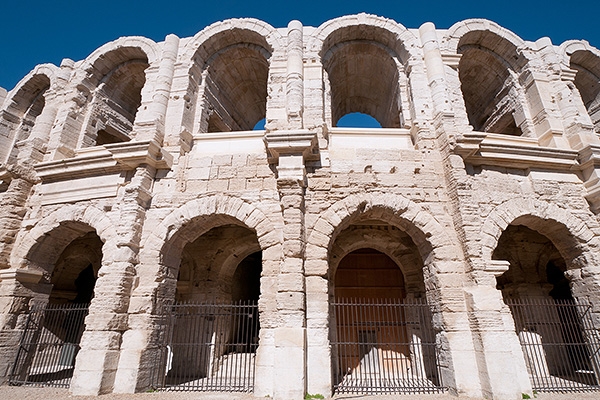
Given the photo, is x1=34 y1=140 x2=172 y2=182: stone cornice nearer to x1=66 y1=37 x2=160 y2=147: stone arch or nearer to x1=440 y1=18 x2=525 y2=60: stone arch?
x1=66 y1=37 x2=160 y2=147: stone arch

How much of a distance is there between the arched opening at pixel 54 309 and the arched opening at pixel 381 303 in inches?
219

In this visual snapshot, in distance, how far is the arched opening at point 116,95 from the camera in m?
9.41

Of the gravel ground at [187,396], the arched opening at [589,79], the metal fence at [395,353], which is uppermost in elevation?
the arched opening at [589,79]

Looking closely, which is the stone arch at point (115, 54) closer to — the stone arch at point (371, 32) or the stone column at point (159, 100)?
the stone column at point (159, 100)

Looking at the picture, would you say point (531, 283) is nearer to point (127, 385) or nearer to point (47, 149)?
point (127, 385)

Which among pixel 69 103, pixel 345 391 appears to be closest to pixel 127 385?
pixel 345 391

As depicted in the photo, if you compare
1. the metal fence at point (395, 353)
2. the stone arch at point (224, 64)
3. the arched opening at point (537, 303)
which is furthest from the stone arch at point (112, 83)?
the arched opening at point (537, 303)

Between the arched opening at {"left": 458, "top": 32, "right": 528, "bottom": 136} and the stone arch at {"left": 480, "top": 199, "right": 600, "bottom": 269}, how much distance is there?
8.81ft

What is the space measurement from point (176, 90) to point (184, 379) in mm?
6854

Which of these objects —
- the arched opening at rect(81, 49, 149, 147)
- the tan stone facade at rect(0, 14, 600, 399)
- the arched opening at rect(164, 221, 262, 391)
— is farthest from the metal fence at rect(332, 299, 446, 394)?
the arched opening at rect(81, 49, 149, 147)

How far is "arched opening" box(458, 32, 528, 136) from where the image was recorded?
904 cm

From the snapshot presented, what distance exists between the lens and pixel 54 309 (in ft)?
22.2

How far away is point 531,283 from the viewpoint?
8.61 meters

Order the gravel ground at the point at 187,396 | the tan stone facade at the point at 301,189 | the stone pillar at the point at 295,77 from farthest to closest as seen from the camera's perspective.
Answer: the stone pillar at the point at 295,77
the tan stone facade at the point at 301,189
the gravel ground at the point at 187,396
